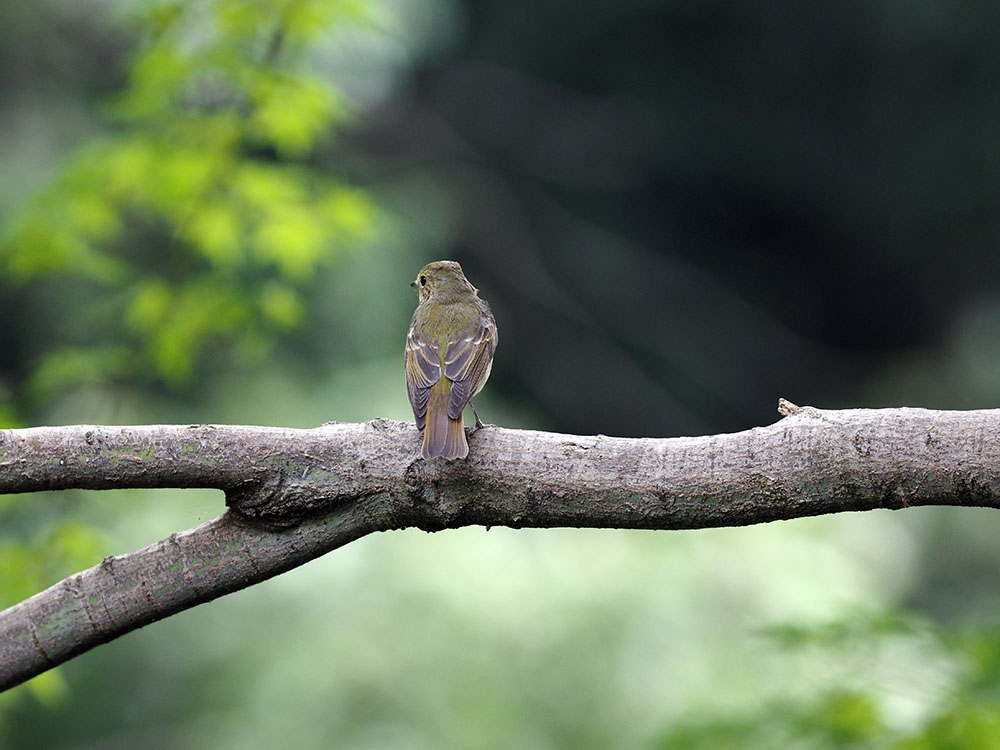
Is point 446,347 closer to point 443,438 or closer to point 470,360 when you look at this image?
point 470,360

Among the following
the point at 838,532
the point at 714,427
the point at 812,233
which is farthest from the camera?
the point at 812,233

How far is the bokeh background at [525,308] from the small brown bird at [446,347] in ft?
1.63

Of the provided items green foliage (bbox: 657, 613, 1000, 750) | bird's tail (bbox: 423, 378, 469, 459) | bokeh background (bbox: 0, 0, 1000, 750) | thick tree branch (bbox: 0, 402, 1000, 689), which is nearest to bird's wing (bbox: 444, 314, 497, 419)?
bird's tail (bbox: 423, 378, 469, 459)

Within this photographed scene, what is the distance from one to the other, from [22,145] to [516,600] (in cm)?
484

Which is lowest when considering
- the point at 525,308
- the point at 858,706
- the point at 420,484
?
the point at 858,706

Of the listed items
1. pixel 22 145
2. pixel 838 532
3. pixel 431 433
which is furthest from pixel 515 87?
pixel 431 433

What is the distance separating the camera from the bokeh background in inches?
139

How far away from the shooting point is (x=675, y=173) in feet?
40.8

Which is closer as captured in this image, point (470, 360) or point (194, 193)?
point (470, 360)

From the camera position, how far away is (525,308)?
1145 centimetres

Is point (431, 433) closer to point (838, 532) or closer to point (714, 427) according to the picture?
point (838, 532)

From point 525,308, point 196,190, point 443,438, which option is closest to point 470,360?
point 443,438

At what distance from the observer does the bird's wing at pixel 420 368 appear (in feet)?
8.84

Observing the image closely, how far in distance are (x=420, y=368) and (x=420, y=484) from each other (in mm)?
877
